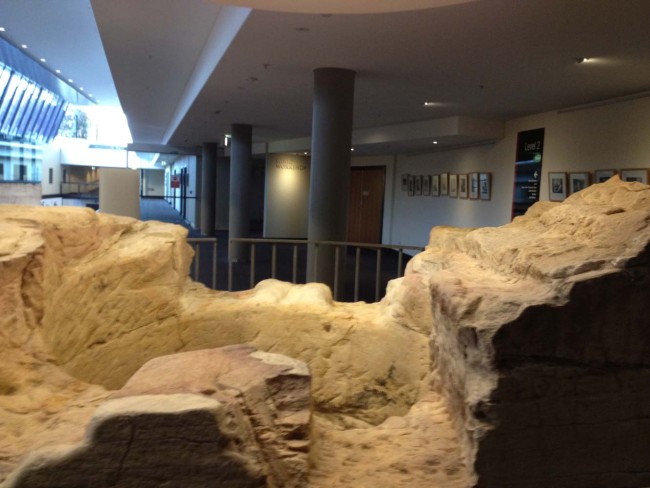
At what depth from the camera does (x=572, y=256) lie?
286cm

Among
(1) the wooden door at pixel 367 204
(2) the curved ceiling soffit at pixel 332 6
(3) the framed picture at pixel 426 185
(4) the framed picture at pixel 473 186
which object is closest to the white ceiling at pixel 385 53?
(2) the curved ceiling soffit at pixel 332 6

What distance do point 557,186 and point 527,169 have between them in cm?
90

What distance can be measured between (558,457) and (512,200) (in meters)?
8.08

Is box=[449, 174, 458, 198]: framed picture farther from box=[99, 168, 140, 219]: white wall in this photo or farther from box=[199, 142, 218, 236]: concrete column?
box=[199, 142, 218, 236]: concrete column

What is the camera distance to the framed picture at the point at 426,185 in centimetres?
1382

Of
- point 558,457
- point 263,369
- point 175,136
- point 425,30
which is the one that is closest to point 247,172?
point 175,136

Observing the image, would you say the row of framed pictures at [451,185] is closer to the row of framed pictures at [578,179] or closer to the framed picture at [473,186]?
the framed picture at [473,186]

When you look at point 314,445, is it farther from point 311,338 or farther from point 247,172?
point 247,172

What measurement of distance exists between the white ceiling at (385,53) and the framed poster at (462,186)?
32.8 inches

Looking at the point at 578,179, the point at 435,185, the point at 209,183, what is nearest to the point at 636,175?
the point at 578,179

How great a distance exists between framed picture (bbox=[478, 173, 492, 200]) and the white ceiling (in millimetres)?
725

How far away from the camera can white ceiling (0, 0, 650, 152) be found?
16.2 feet

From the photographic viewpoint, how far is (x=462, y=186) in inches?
473

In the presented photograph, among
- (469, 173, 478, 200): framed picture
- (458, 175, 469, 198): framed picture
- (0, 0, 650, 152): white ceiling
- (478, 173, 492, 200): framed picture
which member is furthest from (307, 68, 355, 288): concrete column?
(458, 175, 469, 198): framed picture
